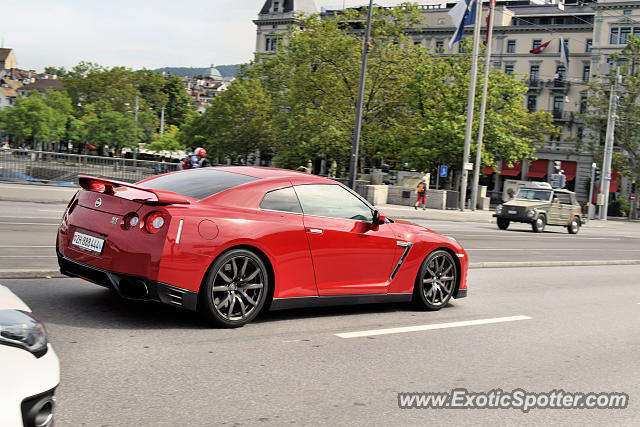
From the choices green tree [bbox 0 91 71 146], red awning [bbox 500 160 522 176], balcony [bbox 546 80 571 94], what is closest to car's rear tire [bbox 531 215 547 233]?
red awning [bbox 500 160 522 176]

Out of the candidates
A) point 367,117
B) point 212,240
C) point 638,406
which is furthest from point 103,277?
point 367,117

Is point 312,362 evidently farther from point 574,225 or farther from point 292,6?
point 292,6

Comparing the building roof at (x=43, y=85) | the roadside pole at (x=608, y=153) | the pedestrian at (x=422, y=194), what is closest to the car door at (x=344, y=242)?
the pedestrian at (x=422, y=194)

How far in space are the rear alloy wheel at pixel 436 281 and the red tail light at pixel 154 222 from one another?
3.24 meters

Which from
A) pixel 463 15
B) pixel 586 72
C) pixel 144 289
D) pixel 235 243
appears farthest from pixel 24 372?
pixel 586 72

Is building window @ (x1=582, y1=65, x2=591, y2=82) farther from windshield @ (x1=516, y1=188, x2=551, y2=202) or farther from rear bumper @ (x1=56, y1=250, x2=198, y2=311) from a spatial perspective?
rear bumper @ (x1=56, y1=250, x2=198, y2=311)

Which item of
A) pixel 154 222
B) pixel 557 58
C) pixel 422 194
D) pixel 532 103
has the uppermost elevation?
pixel 557 58

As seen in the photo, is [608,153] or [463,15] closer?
[463,15]

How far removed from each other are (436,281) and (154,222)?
359 centimetres

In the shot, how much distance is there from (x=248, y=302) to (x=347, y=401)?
196cm

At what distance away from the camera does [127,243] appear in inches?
235

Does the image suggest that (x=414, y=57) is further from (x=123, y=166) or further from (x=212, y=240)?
(x=212, y=240)

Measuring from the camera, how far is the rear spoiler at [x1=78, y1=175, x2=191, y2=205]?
19.8 feet

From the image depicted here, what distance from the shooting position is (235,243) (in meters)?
6.24
